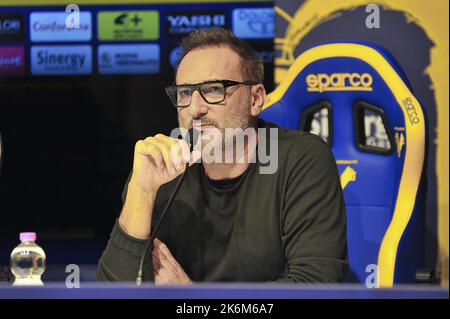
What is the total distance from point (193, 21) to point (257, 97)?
2.03 metres

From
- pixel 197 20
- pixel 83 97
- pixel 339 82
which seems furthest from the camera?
pixel 83 97

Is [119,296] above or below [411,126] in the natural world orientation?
below

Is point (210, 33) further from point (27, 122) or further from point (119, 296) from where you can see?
point (27, 122)

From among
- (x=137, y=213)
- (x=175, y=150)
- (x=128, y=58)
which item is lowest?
(x=137, y=213)

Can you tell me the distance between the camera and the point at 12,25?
4051 millimetres

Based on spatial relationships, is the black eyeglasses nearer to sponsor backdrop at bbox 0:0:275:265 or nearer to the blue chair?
the blue chair

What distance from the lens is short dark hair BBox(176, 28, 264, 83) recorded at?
1.84 meters

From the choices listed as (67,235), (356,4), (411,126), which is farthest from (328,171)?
(67,235)

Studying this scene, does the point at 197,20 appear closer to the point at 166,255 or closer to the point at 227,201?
the point at 227,201

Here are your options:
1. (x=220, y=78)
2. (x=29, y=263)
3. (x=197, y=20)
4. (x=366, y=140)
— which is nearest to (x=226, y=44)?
(x=220, y=78)

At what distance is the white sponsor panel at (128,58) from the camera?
13.1 ft

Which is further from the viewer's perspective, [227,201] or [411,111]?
[411,111]
